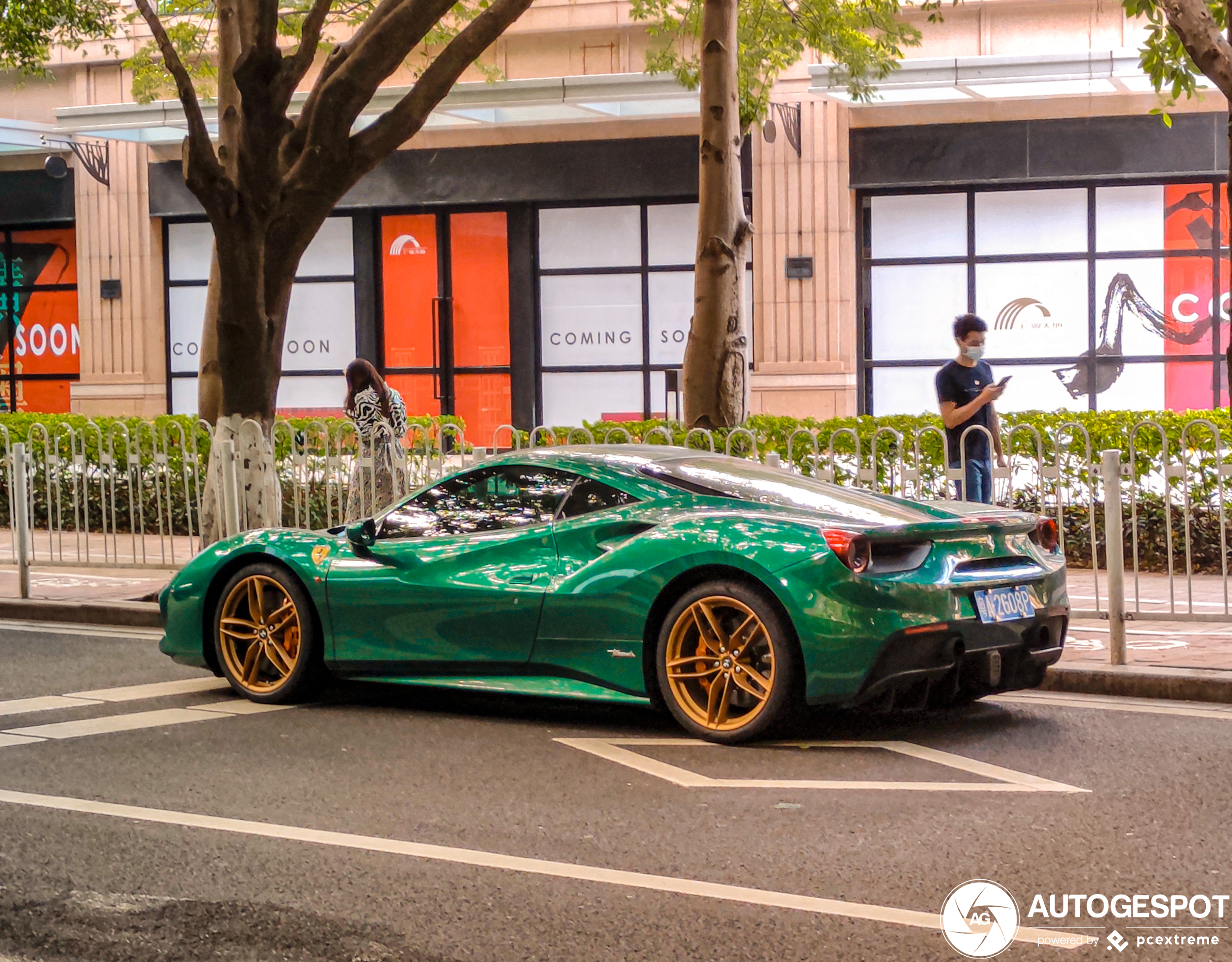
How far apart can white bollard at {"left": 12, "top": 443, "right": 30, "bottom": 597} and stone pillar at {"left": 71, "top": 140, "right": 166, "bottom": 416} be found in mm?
13030

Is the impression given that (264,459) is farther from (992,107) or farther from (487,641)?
(992,107)

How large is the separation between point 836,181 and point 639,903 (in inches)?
728

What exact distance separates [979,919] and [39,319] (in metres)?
24.8

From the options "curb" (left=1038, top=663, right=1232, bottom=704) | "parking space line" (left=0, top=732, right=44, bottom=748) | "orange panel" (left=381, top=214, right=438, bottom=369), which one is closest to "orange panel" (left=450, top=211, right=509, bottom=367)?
"orange panel" (left=381, top=214, right=438, bottom=369)

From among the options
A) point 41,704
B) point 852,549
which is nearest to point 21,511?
point 41,704

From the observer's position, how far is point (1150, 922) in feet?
14.3

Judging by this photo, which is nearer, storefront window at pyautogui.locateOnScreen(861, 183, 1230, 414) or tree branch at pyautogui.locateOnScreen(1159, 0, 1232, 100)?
tree branch at pyautogui.locateOnScreen(1159, 0, 1232, 100)

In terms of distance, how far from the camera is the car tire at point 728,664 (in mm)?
6504

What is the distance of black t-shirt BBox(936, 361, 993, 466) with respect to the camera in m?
10.9

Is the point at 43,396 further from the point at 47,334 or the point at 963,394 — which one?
the point at 963,394

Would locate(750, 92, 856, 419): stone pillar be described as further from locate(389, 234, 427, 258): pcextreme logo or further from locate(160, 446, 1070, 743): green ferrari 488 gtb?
locate(160, 446, 1070, 743): green ferrari 488 gtb

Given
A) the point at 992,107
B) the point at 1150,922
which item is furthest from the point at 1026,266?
the point at 1150,922

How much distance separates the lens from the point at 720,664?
670 cm

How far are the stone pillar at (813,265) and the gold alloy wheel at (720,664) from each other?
50.5 ft
